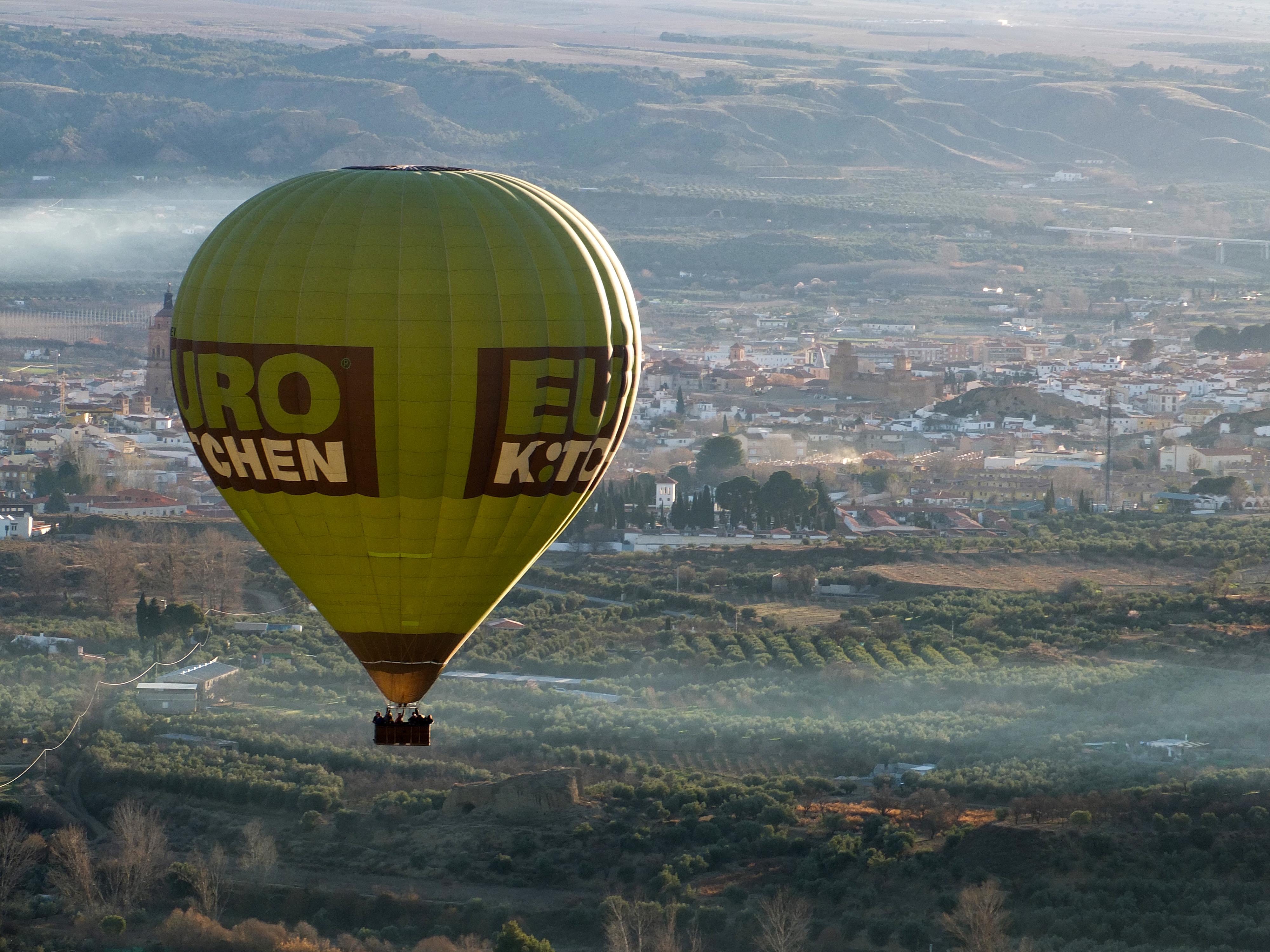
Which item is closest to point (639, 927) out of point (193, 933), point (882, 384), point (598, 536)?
point (193, 933)

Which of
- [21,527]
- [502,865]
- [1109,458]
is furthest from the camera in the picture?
[1109,458]

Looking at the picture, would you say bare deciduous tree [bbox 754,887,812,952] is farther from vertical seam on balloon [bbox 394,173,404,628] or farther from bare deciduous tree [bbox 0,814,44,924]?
bare deciduous tree [bbox 0,814,44,924]

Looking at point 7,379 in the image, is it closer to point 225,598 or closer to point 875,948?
point 225,598

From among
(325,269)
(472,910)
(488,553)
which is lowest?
(472,910)

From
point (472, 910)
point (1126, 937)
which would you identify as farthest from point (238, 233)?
point (1126, 937)

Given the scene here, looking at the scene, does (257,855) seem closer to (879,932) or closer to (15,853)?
(15,853)

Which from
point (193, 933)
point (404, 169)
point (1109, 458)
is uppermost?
point (404, 169)
